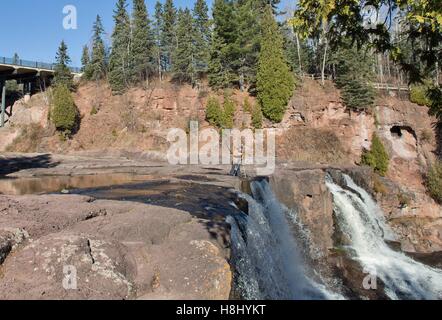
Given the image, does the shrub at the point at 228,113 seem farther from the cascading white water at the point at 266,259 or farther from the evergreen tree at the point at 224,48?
the cascading white water at the point at 266,259

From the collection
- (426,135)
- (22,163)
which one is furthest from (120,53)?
(426,135)

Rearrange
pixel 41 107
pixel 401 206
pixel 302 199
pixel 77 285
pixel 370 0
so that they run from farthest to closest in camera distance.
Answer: pixel 41 107 < pixel 401 206 < pixel 302 199 < pixel 370 0 < pixel 77 285

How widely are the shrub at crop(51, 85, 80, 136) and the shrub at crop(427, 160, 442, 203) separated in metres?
35.9

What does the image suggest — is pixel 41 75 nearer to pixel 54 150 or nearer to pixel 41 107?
pixel 41 107

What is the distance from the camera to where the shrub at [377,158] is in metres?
35.7

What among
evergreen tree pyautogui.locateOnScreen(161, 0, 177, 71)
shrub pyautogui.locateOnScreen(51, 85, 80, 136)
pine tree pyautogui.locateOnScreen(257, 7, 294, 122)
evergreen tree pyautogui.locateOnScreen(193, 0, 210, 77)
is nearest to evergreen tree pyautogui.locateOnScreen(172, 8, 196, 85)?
evergreen tree pyautogui.locateOnScreen(193, 0, 210, 77)

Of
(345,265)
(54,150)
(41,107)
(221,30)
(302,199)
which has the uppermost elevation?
(221,30)

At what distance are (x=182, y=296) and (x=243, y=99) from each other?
36.8m

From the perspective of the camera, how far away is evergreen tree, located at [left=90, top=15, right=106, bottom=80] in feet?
169

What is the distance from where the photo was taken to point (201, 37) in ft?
154

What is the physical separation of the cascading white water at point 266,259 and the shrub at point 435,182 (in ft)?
69.2

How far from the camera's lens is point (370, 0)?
563 cm

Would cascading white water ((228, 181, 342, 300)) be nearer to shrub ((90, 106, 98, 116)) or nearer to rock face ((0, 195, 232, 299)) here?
rock face ((0, 195, 232, 299))
